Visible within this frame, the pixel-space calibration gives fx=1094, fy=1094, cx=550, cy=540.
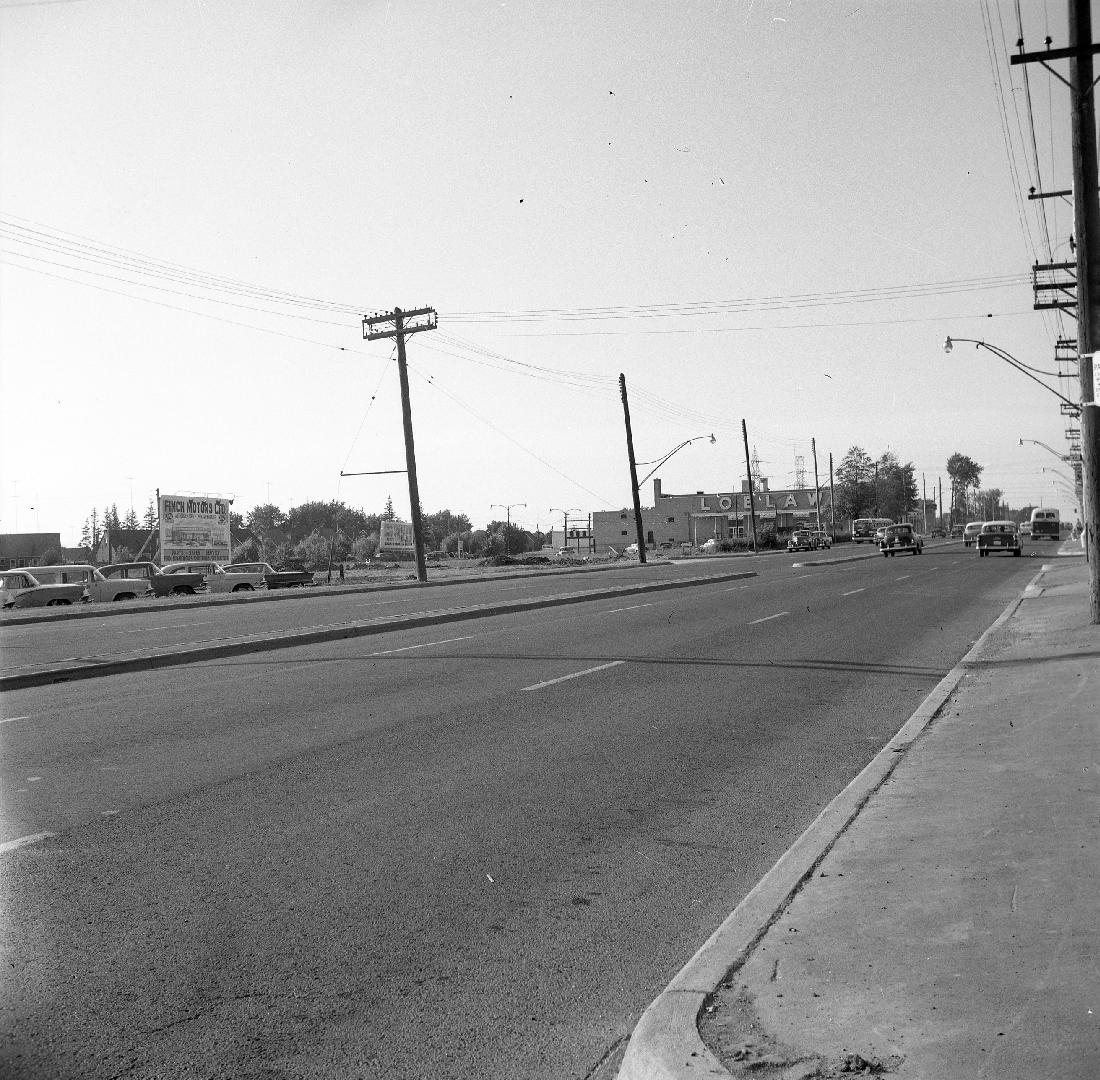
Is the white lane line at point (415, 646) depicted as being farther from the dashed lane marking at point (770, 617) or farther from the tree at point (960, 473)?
the tree at point (960, 473)

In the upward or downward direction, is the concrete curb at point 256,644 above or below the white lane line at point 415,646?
above

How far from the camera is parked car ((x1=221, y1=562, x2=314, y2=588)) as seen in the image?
5025 centimetres

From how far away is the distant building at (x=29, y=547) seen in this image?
11762cm

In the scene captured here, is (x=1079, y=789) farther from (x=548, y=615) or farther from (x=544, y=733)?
(x=548, y=615)

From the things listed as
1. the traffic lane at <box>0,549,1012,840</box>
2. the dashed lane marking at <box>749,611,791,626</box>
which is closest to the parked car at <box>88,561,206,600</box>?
the traffic lane at <box>0,549,1012,840</box>

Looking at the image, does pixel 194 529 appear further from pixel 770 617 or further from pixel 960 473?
pixel 960 473

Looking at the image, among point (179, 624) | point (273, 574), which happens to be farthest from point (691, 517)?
point (179, 624)

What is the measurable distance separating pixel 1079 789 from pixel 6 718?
9450mm

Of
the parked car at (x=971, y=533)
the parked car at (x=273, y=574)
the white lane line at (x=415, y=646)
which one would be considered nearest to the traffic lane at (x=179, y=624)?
the white lane line at (x=415, y=646)

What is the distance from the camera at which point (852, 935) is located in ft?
14.7

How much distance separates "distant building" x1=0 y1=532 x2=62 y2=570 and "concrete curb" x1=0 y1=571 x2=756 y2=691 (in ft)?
345

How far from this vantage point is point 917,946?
430 centimetres

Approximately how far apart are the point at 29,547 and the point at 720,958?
5156 inches

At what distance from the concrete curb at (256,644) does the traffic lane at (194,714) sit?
338 mm
